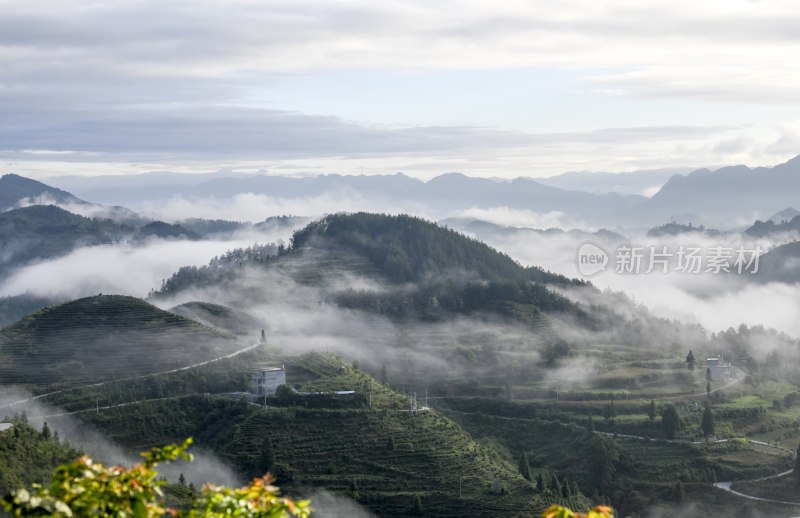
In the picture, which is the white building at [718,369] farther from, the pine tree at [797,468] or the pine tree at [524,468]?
the pine tree at [524,468]

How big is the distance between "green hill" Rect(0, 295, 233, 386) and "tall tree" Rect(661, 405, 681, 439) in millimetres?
43056

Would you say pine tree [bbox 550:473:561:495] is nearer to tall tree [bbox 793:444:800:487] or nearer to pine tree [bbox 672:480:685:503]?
pine tree [bbox 672:480:685:503]

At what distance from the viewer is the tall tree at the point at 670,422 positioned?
105 metres

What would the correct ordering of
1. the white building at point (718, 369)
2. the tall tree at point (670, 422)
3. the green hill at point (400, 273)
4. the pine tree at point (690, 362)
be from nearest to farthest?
the tall tree at point (670, 422), the white building at point (718, 369), the pine tree at point (690, 362), the green hill at point (400, 273)

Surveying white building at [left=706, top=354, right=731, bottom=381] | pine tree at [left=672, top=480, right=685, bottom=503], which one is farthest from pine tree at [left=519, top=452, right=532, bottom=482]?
white building at [left=706, top=354, right=731, bottom=381]

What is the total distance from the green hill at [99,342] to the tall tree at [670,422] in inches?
1695

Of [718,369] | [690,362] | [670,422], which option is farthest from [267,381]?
[718,369]

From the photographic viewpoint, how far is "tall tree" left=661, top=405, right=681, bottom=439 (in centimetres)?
10500

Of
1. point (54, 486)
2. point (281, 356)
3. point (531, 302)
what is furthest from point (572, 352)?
point (54, 486)

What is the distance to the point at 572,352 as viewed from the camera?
13538cm

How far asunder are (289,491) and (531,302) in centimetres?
7729

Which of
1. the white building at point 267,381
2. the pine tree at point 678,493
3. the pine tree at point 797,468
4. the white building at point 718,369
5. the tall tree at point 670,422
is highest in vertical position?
the white building at point 267,381

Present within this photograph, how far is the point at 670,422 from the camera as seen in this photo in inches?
4146

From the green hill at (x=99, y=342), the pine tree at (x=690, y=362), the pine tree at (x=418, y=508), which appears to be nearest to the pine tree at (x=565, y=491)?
the pine tree at (x=418, y=508)
